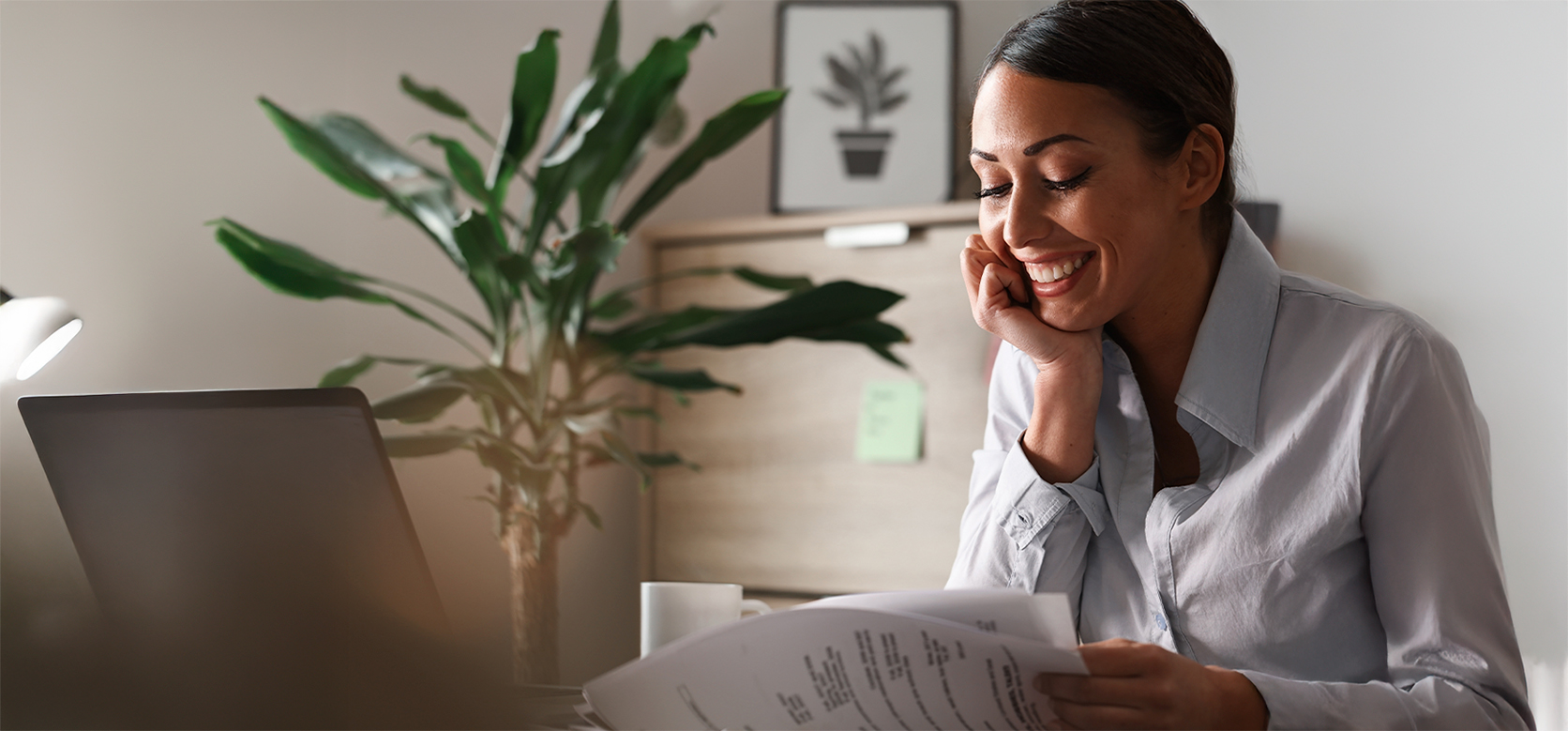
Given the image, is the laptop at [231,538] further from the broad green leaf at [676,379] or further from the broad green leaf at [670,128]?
the broad green leaf at [670,128]

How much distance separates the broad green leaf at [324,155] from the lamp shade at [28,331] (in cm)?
54

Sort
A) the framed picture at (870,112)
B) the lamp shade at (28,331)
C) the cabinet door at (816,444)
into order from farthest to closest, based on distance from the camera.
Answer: the framed picture at (870,112), the cabinet door at (816,444), the lamp shade at (28,331)

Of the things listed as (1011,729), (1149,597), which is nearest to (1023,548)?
(1149,597)

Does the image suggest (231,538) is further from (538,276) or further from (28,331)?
(538,276)

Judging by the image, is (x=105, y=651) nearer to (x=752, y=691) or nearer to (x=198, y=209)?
(x=752, y=691)

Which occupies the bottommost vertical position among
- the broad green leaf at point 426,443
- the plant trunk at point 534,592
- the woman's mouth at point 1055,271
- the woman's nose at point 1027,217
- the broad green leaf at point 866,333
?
the plant trunk at point 534,592

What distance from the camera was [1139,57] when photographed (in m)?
0.83

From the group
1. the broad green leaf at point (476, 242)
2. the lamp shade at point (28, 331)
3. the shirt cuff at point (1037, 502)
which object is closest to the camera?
the lamp shade at point (28, 331)

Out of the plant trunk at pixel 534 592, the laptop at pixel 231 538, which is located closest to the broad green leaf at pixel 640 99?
the plant trunk at pixel 534 592

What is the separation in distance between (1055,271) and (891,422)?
907 mm

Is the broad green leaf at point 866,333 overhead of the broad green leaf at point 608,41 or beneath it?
beneath

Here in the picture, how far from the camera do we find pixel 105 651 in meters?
0.61

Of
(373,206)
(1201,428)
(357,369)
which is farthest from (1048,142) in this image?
(373,206)

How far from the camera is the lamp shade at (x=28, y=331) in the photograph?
2.59 ft
